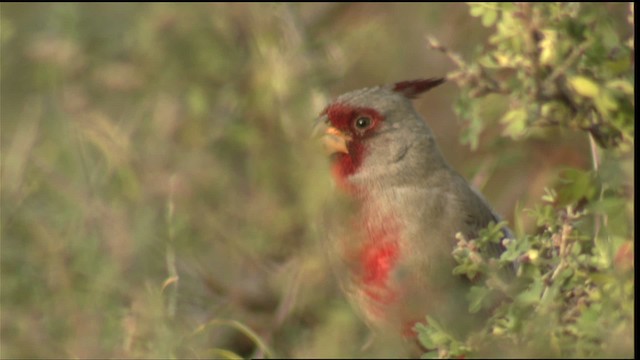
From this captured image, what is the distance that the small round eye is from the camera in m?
3.28

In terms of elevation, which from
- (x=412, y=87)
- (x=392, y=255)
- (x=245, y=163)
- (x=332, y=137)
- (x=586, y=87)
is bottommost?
(x=245, y=163)

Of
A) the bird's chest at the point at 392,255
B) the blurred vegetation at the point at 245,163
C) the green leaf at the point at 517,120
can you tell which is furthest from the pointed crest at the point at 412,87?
the green leaf at the point at 517,120

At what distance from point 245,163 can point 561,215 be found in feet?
8.13

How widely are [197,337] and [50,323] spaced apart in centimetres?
41

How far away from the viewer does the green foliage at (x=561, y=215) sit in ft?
7.17

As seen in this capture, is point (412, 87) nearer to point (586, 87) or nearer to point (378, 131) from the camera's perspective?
point (378, 131)

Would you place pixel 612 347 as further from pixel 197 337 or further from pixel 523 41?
pixel 197 337

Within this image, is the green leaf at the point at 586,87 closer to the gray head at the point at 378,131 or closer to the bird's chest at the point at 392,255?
the bird's chest at the point at 392,255

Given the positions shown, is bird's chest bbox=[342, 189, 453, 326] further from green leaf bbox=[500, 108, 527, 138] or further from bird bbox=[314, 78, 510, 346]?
green leaf bbox=[500, 108, 527, 138]

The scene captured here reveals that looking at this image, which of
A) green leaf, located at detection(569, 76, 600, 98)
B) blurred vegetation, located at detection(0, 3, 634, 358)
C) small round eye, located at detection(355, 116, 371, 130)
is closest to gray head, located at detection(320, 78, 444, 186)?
small round eye, located at detection(355, 116, 371, 130)

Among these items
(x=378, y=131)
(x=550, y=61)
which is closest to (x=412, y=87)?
(x=378, y=131)

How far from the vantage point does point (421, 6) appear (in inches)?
196

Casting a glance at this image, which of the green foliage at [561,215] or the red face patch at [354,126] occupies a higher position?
the green foliage at [561,215]

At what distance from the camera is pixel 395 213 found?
3.07 m
